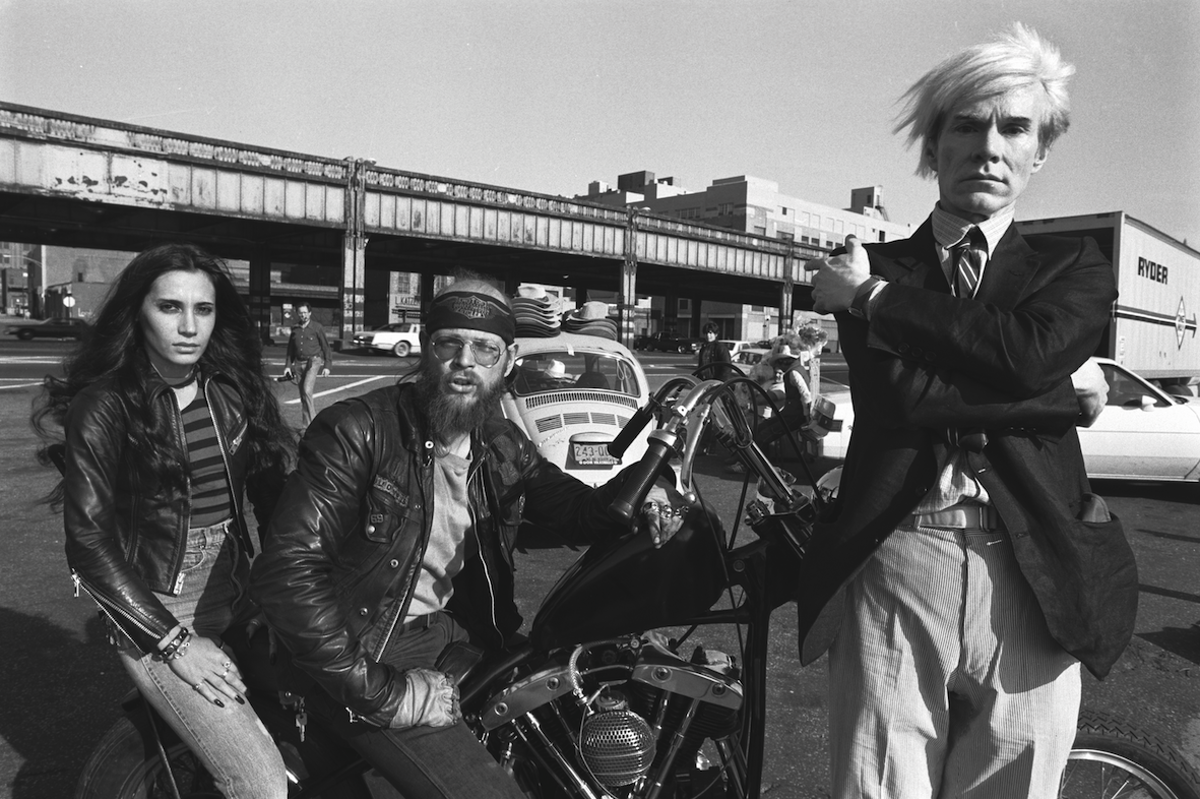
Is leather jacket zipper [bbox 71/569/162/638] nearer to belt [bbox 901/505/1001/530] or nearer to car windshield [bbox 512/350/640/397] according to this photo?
belt [bbox 901/505/1001/530]

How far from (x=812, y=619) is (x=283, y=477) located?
1.80 meters

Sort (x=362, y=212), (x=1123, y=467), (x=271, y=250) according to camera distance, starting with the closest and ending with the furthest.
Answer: (x=1123, y=467), (x=362, y=212), (x=271, y=250)

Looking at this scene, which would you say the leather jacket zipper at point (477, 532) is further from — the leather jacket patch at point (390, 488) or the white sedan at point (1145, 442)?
the white sedan at point (1145, 442)

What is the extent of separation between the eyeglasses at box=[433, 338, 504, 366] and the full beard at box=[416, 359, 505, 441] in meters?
0.04

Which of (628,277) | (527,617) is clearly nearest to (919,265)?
(527,617)

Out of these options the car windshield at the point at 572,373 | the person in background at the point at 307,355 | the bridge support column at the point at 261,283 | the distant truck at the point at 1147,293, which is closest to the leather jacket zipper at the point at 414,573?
the car windshield at the point at 572,373

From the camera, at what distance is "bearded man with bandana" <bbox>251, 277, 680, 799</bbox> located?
2027 mm

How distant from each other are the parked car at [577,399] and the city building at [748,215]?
69.5 meters

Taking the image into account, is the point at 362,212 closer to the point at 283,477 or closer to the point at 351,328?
the point at 351,328

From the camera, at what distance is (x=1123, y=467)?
350 inches

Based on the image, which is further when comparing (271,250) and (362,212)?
(271,250)

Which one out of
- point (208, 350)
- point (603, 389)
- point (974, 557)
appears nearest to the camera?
point (974, 557)

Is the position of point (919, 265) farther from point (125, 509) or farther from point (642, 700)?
point (125, 509)

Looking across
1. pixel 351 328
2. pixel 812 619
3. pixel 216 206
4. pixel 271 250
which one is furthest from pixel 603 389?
pixel 271 250
